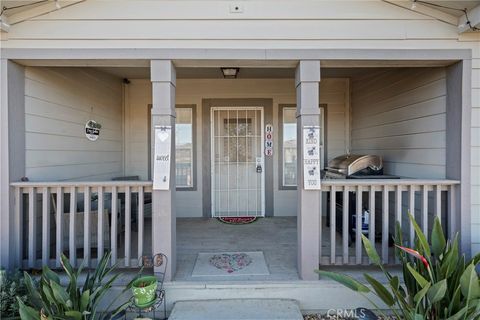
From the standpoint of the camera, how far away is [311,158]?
2586 mm

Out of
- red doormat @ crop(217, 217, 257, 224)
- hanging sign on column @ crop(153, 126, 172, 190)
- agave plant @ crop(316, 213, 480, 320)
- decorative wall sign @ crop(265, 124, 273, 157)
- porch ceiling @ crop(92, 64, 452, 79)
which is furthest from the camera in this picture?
decorative wall sign @ crop(265, 124, 273, 157)

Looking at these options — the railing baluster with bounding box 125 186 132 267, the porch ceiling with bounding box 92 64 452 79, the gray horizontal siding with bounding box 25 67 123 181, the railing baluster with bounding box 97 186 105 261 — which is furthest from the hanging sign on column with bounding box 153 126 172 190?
the porch ceiling with bounding box 92 64 452 79

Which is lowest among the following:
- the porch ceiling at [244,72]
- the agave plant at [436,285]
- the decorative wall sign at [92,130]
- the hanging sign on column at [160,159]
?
the agave plant at [436,285]

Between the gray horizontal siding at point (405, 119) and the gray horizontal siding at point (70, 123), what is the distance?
13.2ft

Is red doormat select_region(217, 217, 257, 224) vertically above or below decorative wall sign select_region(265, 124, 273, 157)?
below

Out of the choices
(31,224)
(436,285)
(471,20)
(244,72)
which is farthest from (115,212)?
(471,20)

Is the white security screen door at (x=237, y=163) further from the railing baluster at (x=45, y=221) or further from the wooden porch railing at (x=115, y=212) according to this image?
the railing baluster at (x=45, y=221)

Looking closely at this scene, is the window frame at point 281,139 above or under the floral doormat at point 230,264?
above

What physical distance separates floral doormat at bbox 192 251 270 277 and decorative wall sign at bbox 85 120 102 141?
2.26 meters

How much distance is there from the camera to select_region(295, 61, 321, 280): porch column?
2.59 metres

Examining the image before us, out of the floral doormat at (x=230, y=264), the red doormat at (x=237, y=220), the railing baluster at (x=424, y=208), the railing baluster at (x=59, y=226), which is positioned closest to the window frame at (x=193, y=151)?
the red doormat at (x=237, y=220)

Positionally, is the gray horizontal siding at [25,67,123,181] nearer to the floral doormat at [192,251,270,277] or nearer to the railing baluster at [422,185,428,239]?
the floral doormat at [192,251,270,277]

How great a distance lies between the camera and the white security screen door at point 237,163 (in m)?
5.00

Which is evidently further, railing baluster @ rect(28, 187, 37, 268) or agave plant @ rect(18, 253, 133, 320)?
railing baluster @ rect(28, 187, 37, 268)
